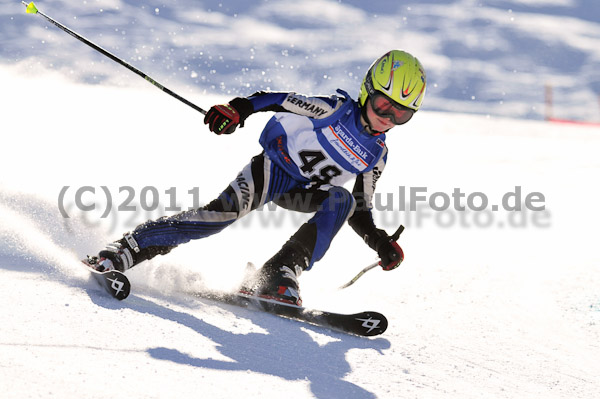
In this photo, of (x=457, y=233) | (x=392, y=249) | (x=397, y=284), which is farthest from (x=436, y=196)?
(x=392, y=249)

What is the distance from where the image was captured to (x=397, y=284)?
4.52 m

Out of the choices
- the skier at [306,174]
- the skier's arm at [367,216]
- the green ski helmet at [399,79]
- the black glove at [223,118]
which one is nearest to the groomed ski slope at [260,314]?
Answer: the skier at [306,174]

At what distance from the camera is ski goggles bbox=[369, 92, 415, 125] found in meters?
3.53

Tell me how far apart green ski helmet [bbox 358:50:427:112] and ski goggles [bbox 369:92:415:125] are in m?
0.02

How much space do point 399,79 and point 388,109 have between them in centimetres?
17

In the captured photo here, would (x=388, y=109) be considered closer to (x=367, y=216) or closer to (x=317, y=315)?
(x=367, y=216)

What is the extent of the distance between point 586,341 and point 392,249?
1.16 metres

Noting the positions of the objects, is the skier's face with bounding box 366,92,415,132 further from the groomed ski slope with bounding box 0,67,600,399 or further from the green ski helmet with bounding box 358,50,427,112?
the groomed ski slope with bounding box 0,67,600,399

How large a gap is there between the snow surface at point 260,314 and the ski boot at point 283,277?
15 cm

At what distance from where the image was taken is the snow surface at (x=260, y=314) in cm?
225

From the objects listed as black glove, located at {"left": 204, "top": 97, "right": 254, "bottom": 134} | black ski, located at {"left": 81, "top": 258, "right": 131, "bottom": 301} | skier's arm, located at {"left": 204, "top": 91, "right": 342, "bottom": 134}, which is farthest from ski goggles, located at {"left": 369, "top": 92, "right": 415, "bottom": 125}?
black ski, located at {"left": 81, "top": 258, "right": 131, "bottom": 301}

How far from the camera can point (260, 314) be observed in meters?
3.25

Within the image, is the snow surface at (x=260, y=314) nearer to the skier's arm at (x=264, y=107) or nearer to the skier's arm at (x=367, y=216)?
the skier's arm at (x=367, y=216)

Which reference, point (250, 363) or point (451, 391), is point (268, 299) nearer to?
point (250, 363)
